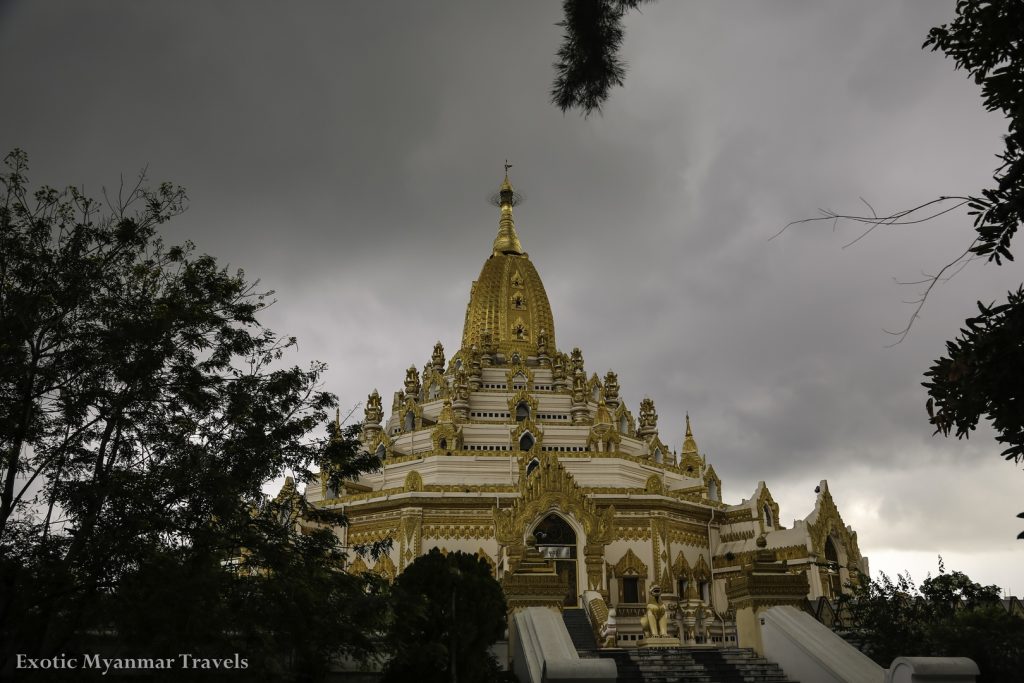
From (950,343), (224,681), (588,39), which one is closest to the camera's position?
(950,343)

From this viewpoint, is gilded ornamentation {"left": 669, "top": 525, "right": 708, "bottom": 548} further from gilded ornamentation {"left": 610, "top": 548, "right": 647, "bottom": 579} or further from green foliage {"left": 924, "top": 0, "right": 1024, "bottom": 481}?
green foliage {"left": 924, "top": 0, "right": 1024, "bottom": 481}

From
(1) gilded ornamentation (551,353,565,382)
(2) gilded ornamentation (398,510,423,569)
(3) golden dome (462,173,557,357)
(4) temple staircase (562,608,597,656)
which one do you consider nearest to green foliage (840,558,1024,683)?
(4) temple staircase (562,608,597,656)

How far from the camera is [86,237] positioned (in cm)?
1196

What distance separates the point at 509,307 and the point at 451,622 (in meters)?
33.0

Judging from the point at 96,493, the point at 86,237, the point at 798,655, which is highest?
the point at 86,237

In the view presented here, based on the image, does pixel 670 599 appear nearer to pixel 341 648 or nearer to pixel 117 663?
pixel 341 648

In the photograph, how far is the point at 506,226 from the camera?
5081cm

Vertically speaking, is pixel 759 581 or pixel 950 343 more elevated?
pixel 950 343

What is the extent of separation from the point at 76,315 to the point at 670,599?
23.6 m

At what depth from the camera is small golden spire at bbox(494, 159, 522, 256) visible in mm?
49219

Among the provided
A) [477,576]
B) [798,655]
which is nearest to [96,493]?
[477,576]

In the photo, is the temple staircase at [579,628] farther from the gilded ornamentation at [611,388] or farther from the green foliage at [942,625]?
the gilded ornamentation at [611,388]

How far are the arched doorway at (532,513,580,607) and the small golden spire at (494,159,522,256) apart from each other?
24.3 metres

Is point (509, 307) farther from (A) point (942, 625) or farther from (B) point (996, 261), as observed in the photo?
(B) point (996, 261)
